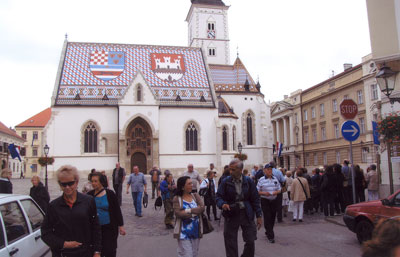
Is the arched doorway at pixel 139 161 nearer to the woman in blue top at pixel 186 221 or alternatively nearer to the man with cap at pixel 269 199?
the man with cap at pixel 269 199

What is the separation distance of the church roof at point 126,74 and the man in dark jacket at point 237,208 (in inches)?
1275

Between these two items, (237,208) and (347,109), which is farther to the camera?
(347,109)

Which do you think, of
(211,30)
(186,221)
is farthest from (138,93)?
(186,221)

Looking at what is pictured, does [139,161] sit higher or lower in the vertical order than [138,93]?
lower

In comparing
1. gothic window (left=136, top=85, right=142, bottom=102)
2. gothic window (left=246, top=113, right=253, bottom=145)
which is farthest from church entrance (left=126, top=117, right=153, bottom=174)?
gothic window (left=246, top=113, right=253, bottom=145)

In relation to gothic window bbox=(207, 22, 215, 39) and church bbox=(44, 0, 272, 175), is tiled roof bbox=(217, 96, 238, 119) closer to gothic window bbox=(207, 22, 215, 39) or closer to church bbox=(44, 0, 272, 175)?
church bbox=(44, 0, 272, 175)

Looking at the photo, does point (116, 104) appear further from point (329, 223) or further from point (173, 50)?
point (329, 223)

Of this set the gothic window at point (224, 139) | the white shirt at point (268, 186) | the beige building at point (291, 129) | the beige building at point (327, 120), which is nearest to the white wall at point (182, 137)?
the gothic window at point (224, 139)

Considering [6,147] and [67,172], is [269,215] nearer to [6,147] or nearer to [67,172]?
[67,172]

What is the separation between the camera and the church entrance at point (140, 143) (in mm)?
38281

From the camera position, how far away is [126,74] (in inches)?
1599

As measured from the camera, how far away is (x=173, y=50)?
1738 inches

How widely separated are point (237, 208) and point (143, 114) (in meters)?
32.2

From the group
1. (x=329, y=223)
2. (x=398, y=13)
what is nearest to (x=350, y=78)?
(x=398, y=13)
